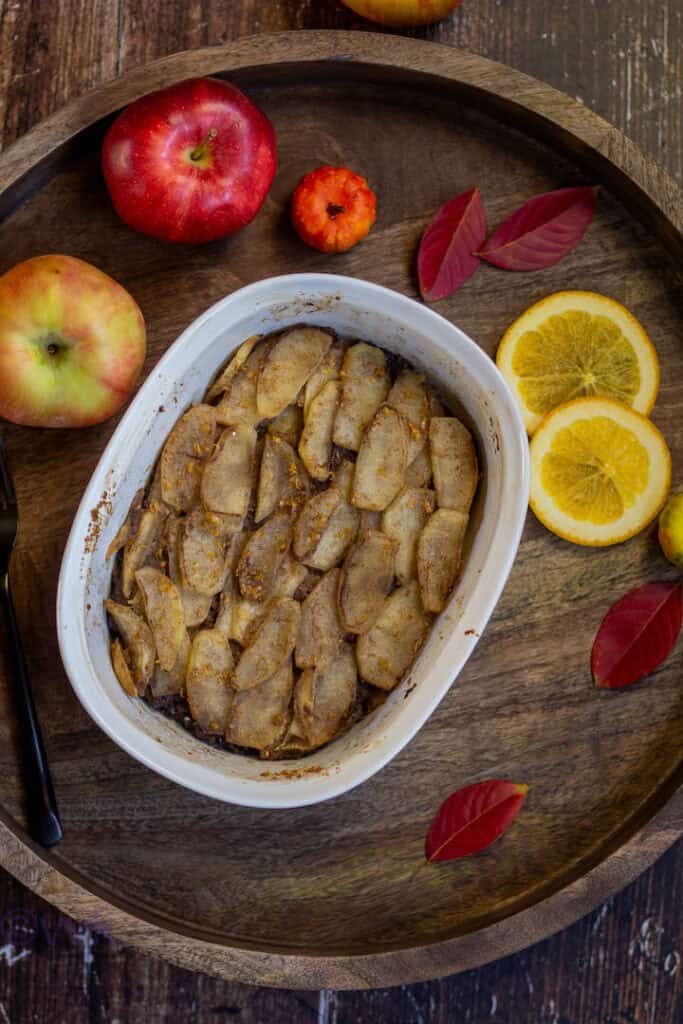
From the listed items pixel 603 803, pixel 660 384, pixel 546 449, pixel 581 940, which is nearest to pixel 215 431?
pixel 546 449

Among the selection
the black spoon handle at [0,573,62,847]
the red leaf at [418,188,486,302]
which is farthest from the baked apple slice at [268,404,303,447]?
the black spoon handle at [0,573,62,847]

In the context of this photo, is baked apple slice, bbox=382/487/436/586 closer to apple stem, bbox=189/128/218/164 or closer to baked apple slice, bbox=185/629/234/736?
baked apple slice, bbox=185/629/234/736

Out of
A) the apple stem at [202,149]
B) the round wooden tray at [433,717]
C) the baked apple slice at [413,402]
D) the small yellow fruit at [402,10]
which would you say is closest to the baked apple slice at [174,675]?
the round wooden tray at [433,717]

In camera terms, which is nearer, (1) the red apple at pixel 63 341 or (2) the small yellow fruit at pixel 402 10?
(1) the red apple at pixel 63 341

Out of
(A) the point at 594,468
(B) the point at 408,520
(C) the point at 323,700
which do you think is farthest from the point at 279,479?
(A) the point at 594,468

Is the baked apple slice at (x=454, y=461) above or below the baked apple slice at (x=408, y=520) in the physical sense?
above

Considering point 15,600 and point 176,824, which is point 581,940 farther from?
point 15,600

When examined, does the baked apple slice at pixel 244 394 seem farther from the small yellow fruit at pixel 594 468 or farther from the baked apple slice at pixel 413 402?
the small yellow fruit at pixel 594 468
